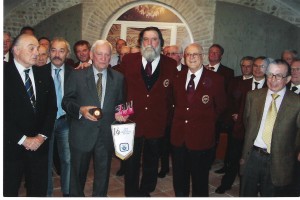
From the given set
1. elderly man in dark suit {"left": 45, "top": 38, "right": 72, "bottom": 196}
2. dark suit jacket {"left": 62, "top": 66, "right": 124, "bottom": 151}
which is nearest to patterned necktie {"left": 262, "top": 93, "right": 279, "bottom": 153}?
dark suit jacket {"left": 62, "top": 66, "right": 124, "bottom": 151}

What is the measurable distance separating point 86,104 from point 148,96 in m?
0.76

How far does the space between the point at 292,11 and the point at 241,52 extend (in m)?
1.41

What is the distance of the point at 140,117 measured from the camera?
384cm

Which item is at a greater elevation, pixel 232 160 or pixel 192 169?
pixel 192 169

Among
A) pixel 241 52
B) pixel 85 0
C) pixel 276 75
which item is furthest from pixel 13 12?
pixel 276 75

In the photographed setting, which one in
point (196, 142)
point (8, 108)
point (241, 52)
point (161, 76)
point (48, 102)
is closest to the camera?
point (8, 108)

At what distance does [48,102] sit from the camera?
3271 millimetres

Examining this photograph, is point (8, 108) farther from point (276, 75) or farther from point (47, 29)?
point (47, 29)

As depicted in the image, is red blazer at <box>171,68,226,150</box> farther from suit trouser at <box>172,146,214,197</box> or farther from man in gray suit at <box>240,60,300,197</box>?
man in gray suit at <box>240,60,300,197</box>

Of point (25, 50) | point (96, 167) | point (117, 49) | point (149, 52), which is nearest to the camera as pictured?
point (25, 50)

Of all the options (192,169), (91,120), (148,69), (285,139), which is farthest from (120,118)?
(285,139)

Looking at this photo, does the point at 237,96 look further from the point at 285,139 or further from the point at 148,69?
the point at 285,139

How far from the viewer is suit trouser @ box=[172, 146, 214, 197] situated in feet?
11.9

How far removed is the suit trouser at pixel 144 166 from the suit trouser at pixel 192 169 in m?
0.33
